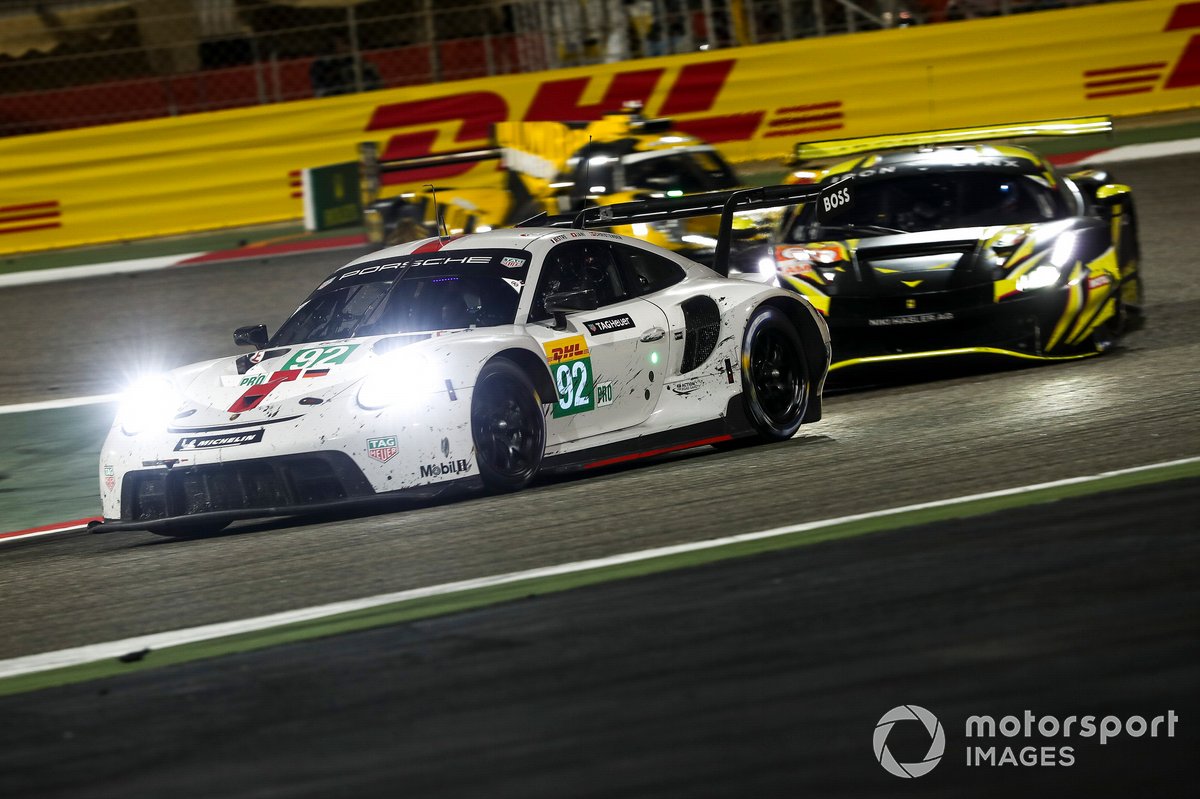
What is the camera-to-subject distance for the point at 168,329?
14.7 metres

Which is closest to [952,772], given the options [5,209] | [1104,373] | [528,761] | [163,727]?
[528,761]

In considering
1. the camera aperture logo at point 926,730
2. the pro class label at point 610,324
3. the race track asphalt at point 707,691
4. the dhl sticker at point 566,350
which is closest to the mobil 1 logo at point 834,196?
the pro class label at point 610,324

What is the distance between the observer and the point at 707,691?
4.35 metres

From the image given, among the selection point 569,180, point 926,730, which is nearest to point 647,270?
point 926,730

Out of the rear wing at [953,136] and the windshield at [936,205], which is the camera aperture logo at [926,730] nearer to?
the windshield at [936,205]

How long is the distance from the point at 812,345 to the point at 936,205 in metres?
2.20

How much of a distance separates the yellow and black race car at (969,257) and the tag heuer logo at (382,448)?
12.2 feet

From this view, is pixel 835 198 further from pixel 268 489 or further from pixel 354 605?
pixel 354 605

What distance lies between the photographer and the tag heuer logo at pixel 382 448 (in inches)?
280

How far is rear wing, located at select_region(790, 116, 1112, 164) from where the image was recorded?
10.9 meters

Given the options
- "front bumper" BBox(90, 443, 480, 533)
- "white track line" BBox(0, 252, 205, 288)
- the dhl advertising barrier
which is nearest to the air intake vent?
"front bumper" BBox(90, 443, 480, 533)

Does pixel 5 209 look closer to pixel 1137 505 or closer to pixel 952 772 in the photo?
pixel 1137 505

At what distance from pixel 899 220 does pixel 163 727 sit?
23.8 ft

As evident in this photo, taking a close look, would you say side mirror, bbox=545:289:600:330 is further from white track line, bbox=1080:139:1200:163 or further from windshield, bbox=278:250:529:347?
white track line, bbox=1080:139:1200:163
